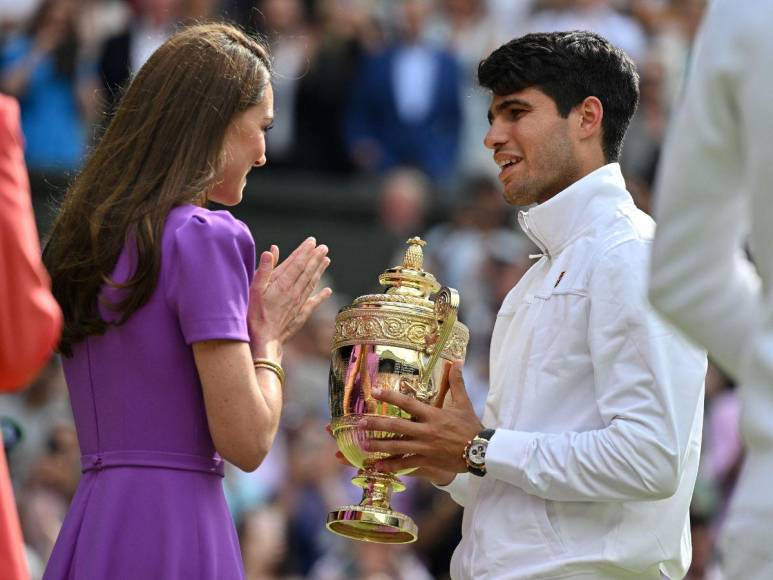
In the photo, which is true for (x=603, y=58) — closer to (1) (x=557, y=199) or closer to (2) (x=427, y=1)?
(1) (x=557, y=199)

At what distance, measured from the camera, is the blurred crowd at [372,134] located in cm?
845

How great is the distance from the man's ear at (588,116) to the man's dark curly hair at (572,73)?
0.05ft

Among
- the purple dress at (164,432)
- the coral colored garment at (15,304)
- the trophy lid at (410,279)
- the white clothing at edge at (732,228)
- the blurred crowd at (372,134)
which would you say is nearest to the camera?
the white clothing at edge at (732,228)

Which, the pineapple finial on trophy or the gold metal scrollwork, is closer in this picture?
the gold metal scrollwork

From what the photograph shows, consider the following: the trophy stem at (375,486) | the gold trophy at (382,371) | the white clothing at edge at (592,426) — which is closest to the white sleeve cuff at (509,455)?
the white clothing at edge at (592,426)

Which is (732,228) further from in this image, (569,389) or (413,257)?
(413,257)

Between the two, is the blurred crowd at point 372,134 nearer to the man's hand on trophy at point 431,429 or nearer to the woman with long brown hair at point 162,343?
the man's hand on trophy at point 431,429

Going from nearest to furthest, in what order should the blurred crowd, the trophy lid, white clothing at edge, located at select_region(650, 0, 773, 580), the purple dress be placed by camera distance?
1. white clothing at edge, located at select_region(650, 0, 773, 580)
2. the purple dress
3. the trophy lid
4. the blurred crowd

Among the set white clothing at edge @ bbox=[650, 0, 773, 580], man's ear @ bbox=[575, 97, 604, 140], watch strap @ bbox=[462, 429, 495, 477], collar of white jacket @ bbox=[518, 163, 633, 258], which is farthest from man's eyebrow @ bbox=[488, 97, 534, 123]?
white clothing at edge @ bbox=[650, 0, 773, 580]

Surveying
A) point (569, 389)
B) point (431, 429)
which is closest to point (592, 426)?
point (569, 389)

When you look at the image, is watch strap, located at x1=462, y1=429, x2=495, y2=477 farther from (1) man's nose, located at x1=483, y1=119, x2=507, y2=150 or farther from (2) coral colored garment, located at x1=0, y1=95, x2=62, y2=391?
(2) coral colored garment, located at x1=0, y1=95, x2=62, y2=391

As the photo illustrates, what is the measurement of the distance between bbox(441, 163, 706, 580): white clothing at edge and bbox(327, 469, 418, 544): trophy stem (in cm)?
19

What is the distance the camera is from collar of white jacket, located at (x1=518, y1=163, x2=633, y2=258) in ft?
13.0

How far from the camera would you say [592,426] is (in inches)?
149
